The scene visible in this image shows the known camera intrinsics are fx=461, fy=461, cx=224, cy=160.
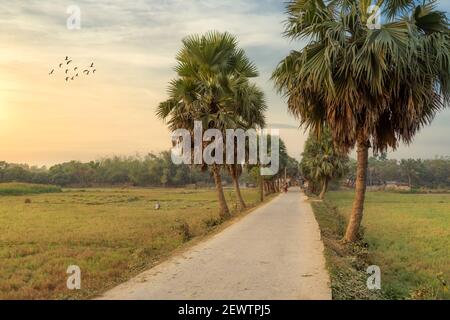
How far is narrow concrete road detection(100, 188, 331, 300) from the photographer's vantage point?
6.83 meters

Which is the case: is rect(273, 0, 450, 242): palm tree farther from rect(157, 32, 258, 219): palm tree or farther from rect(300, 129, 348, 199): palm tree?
rect(300, 129, 348, 199): palm tree

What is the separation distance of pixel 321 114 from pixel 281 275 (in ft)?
20.7

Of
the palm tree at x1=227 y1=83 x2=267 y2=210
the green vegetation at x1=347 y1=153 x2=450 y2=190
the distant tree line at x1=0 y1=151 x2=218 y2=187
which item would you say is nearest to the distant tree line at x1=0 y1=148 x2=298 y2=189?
the distant tree line at x1=0 y1=151 x2=218 y2=187

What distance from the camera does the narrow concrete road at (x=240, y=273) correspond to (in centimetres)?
683

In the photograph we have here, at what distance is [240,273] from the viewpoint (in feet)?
27.3

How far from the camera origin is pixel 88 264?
1159 cm

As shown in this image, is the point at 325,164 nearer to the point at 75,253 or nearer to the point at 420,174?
the point at 75,253

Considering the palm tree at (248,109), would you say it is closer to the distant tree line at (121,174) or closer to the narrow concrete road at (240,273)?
the narrow concrete road at (240,273)

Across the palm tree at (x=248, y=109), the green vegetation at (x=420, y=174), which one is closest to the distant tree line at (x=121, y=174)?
the green vegetation at (x=420, y=174)

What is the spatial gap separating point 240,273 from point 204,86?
45.7ft

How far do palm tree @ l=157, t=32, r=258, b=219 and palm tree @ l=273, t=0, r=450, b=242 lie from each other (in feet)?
27.6

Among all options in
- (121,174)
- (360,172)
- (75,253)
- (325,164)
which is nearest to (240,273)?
(360,172)
